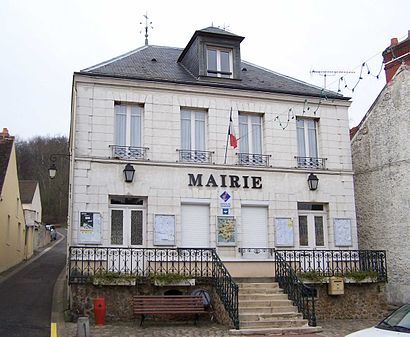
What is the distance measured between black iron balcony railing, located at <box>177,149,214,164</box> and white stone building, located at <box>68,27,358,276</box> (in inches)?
1.2

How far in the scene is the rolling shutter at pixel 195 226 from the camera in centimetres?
1443

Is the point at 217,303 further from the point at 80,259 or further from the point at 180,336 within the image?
the point at 80,259

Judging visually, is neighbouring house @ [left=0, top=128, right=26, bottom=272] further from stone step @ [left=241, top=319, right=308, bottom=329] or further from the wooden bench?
stone step @ [left=241, top=319, right=308, bottom=329]

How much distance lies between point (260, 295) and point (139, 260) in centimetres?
328

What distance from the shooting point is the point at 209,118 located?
49.8 ft

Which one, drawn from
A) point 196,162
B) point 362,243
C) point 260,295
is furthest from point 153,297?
point 362,243

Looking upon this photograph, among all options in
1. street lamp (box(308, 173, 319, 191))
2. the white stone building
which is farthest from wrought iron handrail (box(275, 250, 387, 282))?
street lamp (box(308, 173, 319, 191))

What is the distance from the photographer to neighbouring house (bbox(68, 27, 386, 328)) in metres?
13.6

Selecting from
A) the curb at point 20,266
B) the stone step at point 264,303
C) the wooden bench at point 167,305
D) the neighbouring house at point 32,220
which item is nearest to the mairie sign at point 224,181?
the wooden bench at point 167,305

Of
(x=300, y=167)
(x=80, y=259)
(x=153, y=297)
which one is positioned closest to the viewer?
(x=153, y=297)

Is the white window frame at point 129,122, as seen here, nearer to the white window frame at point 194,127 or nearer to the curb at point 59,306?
the white window frame at point 194,127

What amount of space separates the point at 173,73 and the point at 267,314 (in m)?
7.81

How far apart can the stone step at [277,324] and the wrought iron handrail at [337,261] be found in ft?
8.26

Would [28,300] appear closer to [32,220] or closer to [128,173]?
[128,173]
